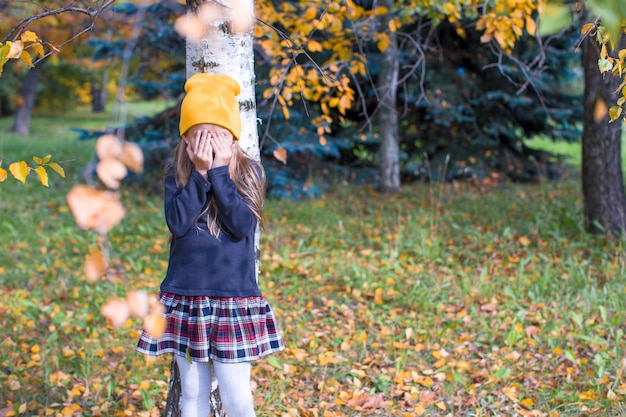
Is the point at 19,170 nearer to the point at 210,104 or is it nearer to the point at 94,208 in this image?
the point at 94,208

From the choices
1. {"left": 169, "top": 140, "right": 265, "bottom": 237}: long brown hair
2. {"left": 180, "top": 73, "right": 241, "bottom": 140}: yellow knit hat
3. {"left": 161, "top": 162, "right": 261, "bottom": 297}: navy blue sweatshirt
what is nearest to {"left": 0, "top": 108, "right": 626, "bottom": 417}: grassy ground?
{"left": 161, "top": 162, "right": 261, "bottom": 297}: navy blue sweatshirt

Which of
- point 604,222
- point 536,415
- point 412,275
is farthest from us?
point 604,222

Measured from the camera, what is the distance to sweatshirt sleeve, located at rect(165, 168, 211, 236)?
7.13 ft

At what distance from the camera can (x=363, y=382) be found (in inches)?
139

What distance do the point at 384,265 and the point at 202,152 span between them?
3.18 meters

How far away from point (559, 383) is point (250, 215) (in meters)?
2.23

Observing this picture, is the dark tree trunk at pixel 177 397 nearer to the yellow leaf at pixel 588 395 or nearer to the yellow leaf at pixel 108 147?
the yellow leaf at pixel 108 147

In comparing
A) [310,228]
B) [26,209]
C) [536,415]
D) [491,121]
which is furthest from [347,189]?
[536,415]

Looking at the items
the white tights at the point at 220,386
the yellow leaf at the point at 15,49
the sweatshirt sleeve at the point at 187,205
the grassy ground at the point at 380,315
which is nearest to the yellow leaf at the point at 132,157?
the sweatshirt sleeve at the point at 187,205

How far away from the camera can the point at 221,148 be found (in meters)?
2.23

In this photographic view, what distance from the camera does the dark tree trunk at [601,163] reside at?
5457mm

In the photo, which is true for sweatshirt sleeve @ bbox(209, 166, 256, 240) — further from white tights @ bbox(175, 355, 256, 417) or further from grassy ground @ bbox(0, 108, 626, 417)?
grassy ground @ bbox(0, 108, 626, 417)

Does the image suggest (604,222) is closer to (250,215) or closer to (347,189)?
(347,189)

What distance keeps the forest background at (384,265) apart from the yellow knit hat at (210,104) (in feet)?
0.58
